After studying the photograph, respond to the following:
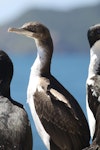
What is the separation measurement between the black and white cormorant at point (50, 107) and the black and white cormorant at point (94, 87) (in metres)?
0.13

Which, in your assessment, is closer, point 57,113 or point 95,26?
point 57,113

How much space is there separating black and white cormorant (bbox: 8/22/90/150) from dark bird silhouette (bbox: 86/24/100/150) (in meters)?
0.13

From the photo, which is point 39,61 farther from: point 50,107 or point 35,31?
point 50,107

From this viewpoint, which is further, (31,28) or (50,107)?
(31,28)

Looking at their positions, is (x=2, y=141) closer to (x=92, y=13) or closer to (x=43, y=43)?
(x=43, y=43)

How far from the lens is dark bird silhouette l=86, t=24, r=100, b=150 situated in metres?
5.42

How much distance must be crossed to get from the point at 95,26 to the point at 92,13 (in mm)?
19495

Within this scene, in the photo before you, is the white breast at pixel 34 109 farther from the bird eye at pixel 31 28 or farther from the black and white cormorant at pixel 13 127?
the bird eye at pixel 31 28

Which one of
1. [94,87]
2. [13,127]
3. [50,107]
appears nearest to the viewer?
[13,127]

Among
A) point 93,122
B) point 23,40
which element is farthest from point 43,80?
point 23,40

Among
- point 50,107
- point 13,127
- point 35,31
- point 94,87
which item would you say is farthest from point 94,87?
point 13,127

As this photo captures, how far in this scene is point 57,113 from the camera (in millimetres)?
5320

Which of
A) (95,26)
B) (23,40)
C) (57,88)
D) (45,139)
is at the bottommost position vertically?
(23,40)

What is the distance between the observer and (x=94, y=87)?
5.50 metres
